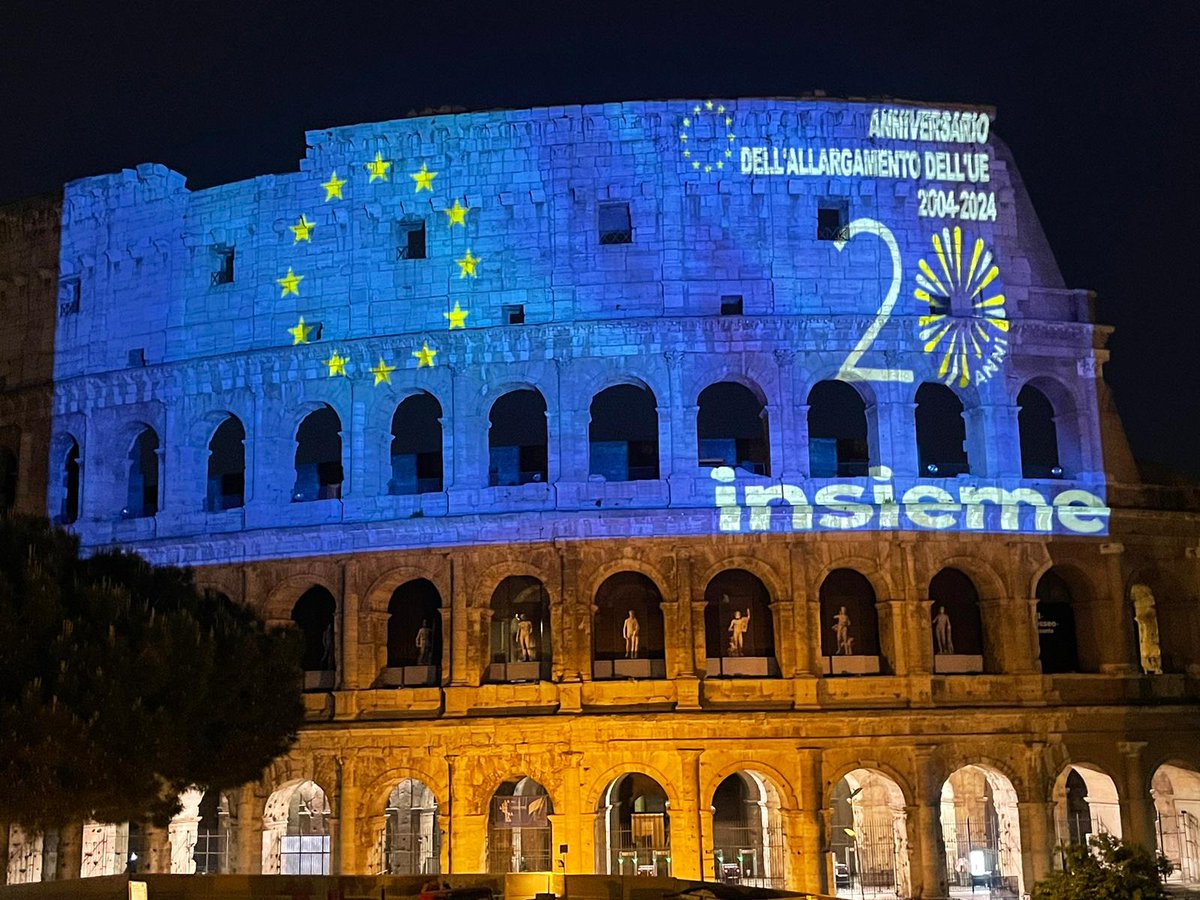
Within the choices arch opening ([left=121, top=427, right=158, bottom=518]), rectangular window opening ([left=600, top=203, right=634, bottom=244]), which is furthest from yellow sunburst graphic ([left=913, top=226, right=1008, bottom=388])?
arch opening ([left=121, top=427, right=158, bottom=518])

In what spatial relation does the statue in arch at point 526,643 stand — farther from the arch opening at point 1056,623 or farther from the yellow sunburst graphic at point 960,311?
the arch opening at point 1056,623

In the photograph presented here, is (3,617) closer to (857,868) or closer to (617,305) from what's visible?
(617,305)

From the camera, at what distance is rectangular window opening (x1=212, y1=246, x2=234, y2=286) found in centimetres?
2995

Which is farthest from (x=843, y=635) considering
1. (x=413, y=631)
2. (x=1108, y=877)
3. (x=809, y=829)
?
(x=1108, y=877)

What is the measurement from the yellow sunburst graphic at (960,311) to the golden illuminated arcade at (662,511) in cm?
6

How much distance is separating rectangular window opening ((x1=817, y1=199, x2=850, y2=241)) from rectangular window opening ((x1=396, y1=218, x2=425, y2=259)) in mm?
7609

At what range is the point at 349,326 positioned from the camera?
28.5 meters

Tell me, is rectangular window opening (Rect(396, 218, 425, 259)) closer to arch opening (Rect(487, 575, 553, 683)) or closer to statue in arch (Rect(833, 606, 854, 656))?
arch opening (Rect(487, 575, 553, 683))

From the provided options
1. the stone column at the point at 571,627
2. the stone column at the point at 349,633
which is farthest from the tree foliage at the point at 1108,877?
the stone column at the point at 349,633

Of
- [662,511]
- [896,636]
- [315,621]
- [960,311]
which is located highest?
[960,311]

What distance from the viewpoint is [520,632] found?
2758 centimetres

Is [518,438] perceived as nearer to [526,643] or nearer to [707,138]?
[526,643]

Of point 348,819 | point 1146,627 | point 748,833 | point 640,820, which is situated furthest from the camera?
point 748,833

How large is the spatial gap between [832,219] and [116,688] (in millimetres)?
16418
